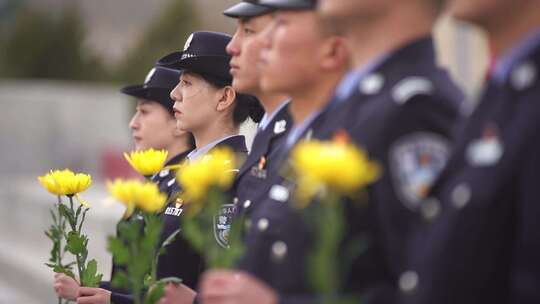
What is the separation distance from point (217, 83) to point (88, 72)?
37.3 meters

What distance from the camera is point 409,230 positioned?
2646mm

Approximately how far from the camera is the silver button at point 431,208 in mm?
2547

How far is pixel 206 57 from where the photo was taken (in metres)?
4.64

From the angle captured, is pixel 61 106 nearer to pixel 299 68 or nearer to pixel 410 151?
pixel 299 68

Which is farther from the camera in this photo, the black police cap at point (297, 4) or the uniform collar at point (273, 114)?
the uniform collar at point (273, 114)

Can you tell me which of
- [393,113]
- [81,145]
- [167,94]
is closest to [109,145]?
[81,145]

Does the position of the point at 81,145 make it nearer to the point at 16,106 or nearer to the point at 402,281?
the point at 16,106

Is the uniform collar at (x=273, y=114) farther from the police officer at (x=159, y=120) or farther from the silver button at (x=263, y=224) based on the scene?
the police officer at (x=159, y=120)

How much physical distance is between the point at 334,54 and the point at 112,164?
2385 centimetres

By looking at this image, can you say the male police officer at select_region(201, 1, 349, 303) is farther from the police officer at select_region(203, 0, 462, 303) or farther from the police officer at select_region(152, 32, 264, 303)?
the police officer at select_region(152, 32, 264, 303)

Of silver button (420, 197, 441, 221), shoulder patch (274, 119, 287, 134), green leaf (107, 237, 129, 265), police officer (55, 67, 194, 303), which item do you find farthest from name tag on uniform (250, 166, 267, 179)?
police officer (55, 67, 194, 303)

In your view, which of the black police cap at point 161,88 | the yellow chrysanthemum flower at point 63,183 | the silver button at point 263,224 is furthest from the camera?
the black police cap at point 161,88

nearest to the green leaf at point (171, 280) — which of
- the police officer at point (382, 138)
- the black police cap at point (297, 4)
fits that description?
the police officer at point (382, 138)

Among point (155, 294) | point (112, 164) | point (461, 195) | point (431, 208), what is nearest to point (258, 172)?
point (155, 294)
